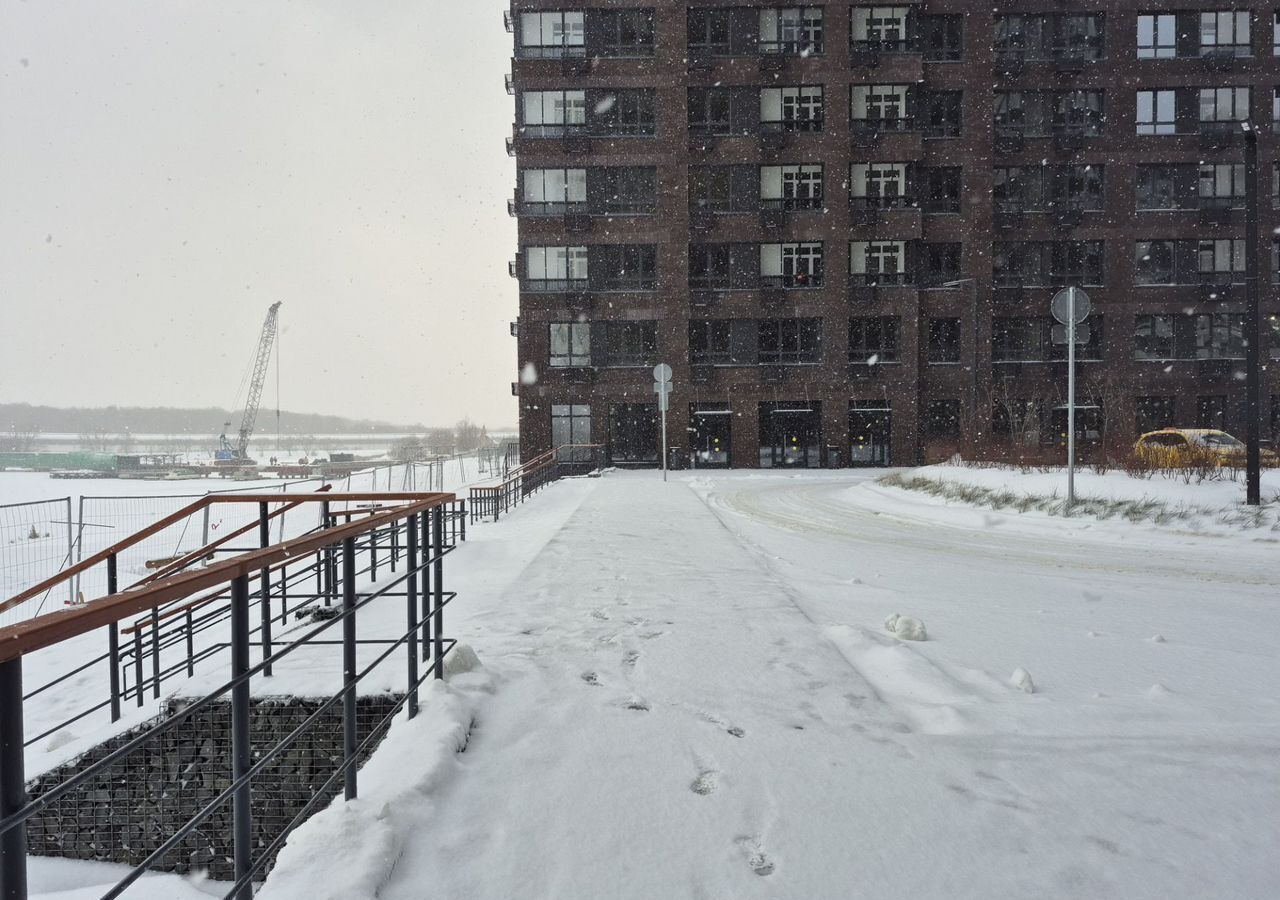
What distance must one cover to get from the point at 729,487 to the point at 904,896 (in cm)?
2151

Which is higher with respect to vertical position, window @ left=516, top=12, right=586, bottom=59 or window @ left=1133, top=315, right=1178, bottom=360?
window @ left=516, top=12, right=586, bottom=59

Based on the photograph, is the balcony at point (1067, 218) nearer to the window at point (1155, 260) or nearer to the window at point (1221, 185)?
the window at point (1155, 260)

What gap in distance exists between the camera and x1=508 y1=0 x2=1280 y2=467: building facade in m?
35.2

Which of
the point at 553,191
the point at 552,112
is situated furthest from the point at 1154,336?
the point at 552,112

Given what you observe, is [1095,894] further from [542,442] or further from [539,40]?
[539,40]

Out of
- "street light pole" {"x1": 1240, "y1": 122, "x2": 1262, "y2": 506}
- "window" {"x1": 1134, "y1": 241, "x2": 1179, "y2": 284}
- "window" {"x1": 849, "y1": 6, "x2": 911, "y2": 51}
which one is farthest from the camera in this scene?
"window" {"x1": 1134, "y1": 241, "x2": 1179, "y2": 284}

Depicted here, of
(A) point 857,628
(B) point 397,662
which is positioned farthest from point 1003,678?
(B) point 397,662

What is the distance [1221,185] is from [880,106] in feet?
62.1

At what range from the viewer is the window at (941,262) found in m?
36.4

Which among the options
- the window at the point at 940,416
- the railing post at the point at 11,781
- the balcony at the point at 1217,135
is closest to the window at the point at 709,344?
the window at the point at 940,416

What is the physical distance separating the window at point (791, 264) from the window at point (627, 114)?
27.6ft

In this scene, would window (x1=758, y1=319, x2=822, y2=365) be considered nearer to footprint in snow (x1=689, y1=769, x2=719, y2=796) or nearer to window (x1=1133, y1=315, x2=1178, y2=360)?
window (x1=1133, y1=315, x2=1178, y2=360)

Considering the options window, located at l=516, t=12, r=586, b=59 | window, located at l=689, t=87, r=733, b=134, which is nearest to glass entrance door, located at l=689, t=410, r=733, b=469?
window, located at l=689, t=87, r=733, b=134

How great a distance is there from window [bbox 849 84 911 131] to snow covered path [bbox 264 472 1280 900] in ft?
107
